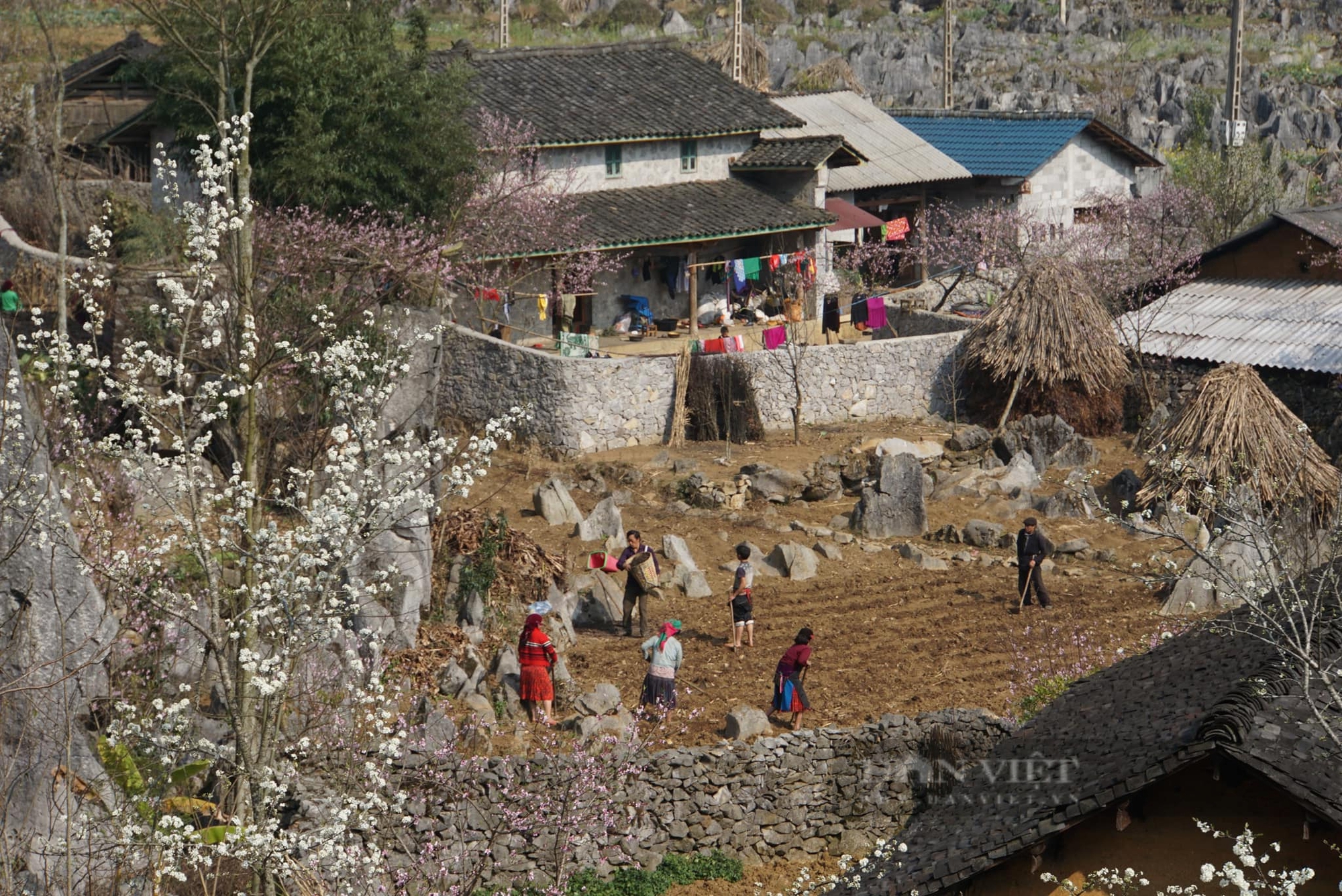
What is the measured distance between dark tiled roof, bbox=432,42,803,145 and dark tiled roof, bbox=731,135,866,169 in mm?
479

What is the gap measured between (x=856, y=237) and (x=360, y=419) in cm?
2953

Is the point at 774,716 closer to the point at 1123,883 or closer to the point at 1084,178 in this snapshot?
the point at 1123,883

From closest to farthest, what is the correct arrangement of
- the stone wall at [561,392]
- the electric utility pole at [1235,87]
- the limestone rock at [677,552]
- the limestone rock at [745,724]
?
the limestone rock at [745,724], the limestone rock at [677,552], the stone wall at [561,392], the electric utility pole at [1235,87]

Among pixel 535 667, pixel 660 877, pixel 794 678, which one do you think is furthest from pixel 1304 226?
pixel 660 877

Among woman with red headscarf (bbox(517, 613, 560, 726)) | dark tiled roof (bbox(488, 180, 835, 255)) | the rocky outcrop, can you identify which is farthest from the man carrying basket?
dark tiled roof (bbox(488, 180, 835, 255))

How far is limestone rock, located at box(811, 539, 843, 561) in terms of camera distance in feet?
76.1

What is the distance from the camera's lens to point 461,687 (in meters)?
17.7

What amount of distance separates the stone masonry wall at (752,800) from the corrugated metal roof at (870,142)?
78.2 feet

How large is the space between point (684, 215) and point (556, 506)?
11.0 meters

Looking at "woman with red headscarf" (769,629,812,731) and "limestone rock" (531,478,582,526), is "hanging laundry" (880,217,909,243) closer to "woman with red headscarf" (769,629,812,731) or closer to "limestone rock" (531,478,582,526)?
"limestone rock" (531,478,582,526)

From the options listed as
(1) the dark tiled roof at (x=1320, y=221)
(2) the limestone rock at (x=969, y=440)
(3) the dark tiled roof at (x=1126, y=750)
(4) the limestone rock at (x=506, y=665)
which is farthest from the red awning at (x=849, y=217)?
(3) the dark tiled roof at (x=1126, y=750)

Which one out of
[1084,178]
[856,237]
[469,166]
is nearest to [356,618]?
[469,166]

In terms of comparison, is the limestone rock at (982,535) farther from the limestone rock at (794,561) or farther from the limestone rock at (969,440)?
the limestone rock at (969,440)

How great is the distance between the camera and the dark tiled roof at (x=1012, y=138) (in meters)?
41.6
